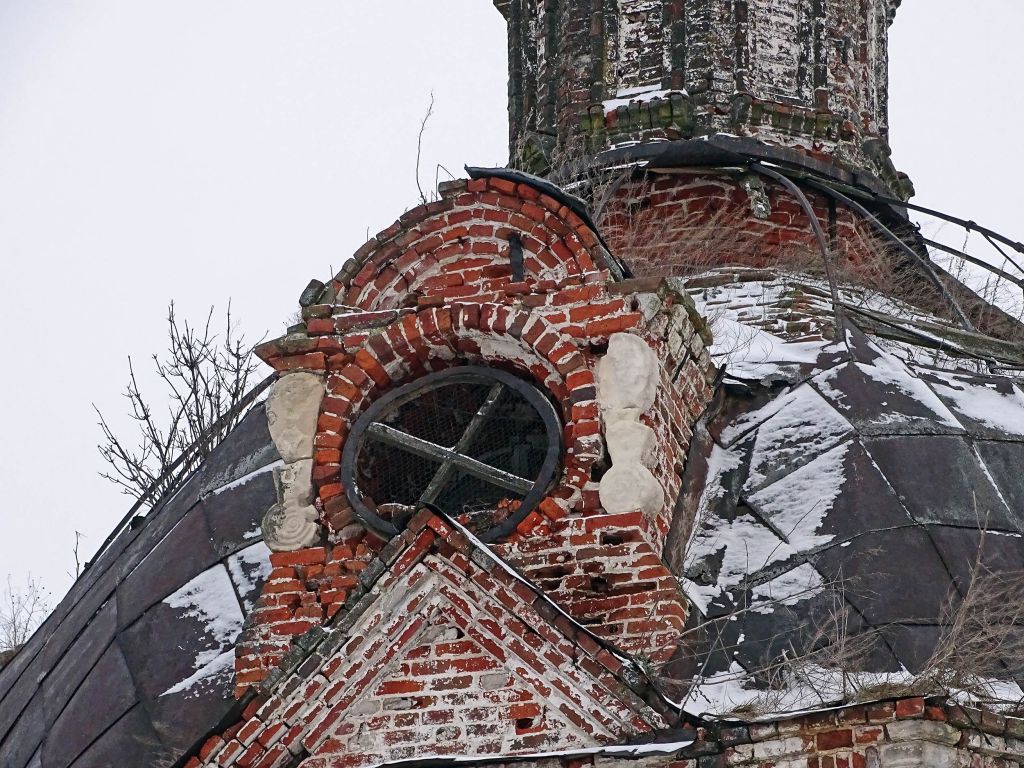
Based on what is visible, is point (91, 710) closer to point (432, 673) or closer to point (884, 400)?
point (432, 673)

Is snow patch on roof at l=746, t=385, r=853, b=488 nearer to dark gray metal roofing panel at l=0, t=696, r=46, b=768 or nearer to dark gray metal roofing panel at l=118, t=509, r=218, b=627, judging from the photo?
dark gray metal roofing panel at l=118, t=509, r=218, b=627

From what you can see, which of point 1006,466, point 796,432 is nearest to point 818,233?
point 796,432

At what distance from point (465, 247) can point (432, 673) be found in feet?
10.3

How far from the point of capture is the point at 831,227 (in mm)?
15172

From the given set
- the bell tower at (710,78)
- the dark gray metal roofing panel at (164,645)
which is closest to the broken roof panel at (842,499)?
the bell tower at (710,78)

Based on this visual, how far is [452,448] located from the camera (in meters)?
10.7

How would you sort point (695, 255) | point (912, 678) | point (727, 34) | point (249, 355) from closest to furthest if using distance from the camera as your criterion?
point (912, 678) < point (695, 255) < point (727, 34) < point (249, 355)

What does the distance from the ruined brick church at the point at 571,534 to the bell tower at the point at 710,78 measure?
121cm

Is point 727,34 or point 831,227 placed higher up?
point 727,34

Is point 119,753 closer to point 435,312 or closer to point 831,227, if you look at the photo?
point 435,312

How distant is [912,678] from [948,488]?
2184 millimetres

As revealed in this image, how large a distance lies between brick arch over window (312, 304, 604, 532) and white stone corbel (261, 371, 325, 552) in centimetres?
6

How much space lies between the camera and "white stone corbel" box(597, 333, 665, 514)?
10.2 metres

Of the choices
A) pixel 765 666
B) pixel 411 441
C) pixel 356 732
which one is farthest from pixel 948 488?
pixel 356 732
